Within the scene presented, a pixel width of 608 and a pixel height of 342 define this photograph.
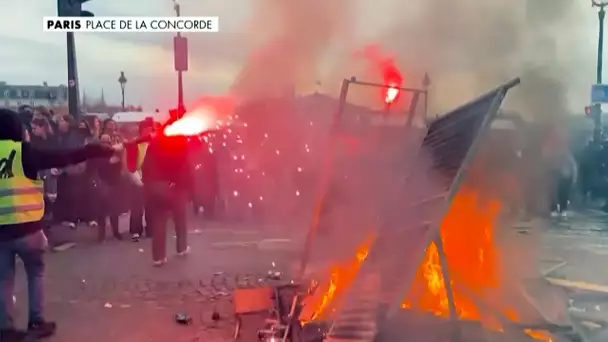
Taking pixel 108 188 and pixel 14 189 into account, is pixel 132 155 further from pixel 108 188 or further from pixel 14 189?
pixel 14 189

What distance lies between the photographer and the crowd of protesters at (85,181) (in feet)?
13.6

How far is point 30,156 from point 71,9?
112 centimetres

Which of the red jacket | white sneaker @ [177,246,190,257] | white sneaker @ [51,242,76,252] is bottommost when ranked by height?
white sneaker @ [177,246,190,257]

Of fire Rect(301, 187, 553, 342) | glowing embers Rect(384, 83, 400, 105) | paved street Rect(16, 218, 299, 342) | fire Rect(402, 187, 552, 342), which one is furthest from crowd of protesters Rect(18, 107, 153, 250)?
fire Rect(402, 187, 552, 342)

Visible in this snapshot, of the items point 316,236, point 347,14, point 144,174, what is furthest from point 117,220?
point 347,14

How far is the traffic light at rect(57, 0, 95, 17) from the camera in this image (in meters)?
4.20

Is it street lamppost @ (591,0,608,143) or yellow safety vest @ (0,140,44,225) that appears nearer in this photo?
yellow safety vest @ (0,140,44,225)

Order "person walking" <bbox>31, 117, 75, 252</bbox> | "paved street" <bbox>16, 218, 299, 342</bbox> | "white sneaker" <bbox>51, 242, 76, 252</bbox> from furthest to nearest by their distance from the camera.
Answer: "white sneaker" <bbox>51, 242, 76, 252</bbox> → "person walking" <bbox>31, 117, 75, 252</bbox> → "paved street" <bbox>16, 218, 299, 342</bbox>

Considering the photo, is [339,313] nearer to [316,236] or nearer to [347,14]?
[316,236]

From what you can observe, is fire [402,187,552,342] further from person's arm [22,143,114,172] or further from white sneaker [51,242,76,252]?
white sneaker [51,242,76,252]

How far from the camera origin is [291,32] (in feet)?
15.5

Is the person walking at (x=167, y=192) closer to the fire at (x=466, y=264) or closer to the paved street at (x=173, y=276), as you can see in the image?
the paved street at (x=173, y=276)

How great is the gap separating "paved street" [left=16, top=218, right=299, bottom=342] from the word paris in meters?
1.45

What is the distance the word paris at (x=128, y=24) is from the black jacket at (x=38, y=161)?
84 centimetres
